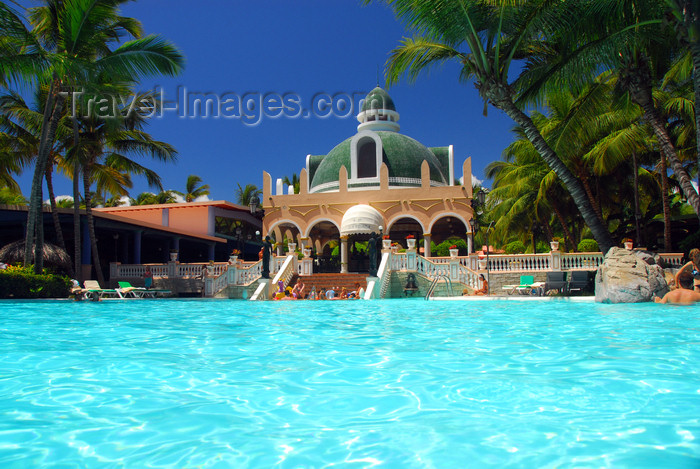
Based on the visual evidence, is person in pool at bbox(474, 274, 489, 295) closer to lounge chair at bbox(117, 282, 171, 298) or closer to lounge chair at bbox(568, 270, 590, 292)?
lounge chair at bbox(568, 270, 590, 292)

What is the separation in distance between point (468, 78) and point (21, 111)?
727 inches

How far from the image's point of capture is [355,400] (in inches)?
169

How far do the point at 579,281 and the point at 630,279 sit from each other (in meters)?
3.65

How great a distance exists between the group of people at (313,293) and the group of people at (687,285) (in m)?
10.6

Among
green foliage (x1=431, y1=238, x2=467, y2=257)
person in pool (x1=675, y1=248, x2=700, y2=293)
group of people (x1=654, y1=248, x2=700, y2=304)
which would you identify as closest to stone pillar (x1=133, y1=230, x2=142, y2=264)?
green foliage (x1=431, y1=238, x2=467, y2=257)

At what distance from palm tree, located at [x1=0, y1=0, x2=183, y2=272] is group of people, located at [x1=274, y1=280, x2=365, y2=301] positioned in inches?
348

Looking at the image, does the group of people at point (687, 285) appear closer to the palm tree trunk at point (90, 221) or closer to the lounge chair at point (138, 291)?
the lounge chair at point (138, 291)

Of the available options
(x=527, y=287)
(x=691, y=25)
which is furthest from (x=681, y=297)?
(x=527, y=287)

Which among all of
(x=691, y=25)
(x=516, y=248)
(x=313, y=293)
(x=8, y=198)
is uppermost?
(x=8, y=198)

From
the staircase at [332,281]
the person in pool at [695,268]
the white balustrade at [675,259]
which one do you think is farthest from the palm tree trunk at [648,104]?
the staircase at [332,281]

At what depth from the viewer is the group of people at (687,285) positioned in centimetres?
1306

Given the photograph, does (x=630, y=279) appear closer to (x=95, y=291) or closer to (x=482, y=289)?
(x=482, y=289)

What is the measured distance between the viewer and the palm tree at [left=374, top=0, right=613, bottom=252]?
47.1 feet

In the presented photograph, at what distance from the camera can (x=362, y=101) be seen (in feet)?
129
